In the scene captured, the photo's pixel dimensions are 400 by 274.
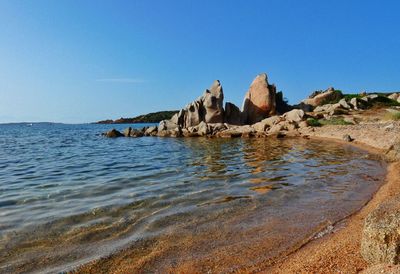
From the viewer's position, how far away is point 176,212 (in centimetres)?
929

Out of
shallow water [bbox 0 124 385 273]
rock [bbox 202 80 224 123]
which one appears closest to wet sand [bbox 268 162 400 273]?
shallow water [bbox 0 124 385 273]

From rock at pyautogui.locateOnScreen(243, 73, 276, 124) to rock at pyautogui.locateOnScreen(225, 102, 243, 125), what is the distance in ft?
3.67

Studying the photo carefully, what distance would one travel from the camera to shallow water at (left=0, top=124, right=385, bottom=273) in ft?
21.7

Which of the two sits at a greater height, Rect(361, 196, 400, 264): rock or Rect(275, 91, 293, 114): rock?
Rect(275, 91, 293, 114): rock

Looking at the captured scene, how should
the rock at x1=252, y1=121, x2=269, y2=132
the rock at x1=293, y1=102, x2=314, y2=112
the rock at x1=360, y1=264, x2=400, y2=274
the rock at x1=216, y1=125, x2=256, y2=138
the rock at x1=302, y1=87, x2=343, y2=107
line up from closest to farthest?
the rock at x1=360, y1=264, x2=400, y2=274 < the rock at x1=216, y1=125, x2=256, y2=138 < the rock at x1=252, y1=121, x2=269, y2=132 < the rock at x1=293, y1=102, x2=314, y2=112 < the rock at x1=302, y1=87, x2=343, y2=107

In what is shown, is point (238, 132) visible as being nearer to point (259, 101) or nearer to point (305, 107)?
point (259, 101)

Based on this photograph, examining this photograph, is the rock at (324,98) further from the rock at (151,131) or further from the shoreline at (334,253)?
the shoreline at (334,253)

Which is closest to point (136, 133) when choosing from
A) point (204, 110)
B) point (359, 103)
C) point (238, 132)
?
point (204, 110)

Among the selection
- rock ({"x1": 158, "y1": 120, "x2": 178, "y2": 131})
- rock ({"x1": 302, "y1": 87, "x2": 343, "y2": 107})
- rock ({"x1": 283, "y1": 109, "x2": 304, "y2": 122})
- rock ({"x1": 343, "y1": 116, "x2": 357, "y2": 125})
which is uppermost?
rock ({"x1": 302, "y1": 87, "x2": 343, "y2": 107})

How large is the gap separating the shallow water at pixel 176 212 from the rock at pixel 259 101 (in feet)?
111

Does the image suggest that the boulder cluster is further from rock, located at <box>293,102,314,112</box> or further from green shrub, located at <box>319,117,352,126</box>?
green shrub, located at <box>319,117,352,126</box>

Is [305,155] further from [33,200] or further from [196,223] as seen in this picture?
[33,200]

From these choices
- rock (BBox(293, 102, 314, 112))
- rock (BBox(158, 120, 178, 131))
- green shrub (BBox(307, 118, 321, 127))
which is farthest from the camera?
rock (BBox(293, 102, 314, 112))

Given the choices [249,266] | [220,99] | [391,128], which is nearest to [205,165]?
[249,266]
